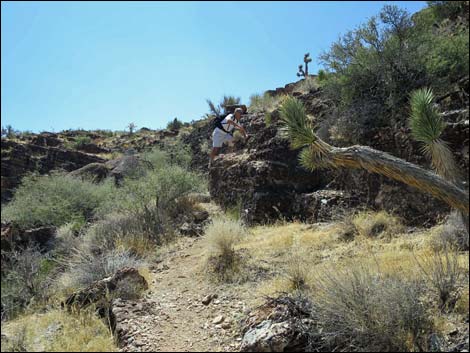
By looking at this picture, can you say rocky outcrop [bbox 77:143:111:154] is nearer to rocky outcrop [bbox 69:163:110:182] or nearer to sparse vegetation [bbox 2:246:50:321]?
rocky outcrop [bbox 69:163:110:182]

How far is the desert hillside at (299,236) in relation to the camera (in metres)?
4.28

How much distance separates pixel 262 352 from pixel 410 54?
24.5ft

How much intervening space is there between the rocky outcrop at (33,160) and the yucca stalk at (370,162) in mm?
19542

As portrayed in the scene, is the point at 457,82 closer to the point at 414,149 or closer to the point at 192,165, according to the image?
the point at 414,149

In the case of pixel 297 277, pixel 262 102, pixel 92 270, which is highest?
pixel 262 102

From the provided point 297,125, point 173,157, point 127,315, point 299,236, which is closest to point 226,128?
point 173,157

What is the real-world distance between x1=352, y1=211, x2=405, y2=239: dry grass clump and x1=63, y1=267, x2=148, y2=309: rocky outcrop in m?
3.97

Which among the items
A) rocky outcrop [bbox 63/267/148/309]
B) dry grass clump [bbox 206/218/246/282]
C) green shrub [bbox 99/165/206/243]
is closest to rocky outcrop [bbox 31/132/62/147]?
green shrub [bbox 99/165/206/243]

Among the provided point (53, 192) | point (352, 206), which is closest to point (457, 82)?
point (352, 206)

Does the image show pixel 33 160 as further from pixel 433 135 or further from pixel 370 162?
pixel 433 135

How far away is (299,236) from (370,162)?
10.1ft

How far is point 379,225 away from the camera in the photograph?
739cm

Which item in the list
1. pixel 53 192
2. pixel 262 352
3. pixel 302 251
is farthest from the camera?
pixel 53 192

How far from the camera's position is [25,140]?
2734 centimetres
